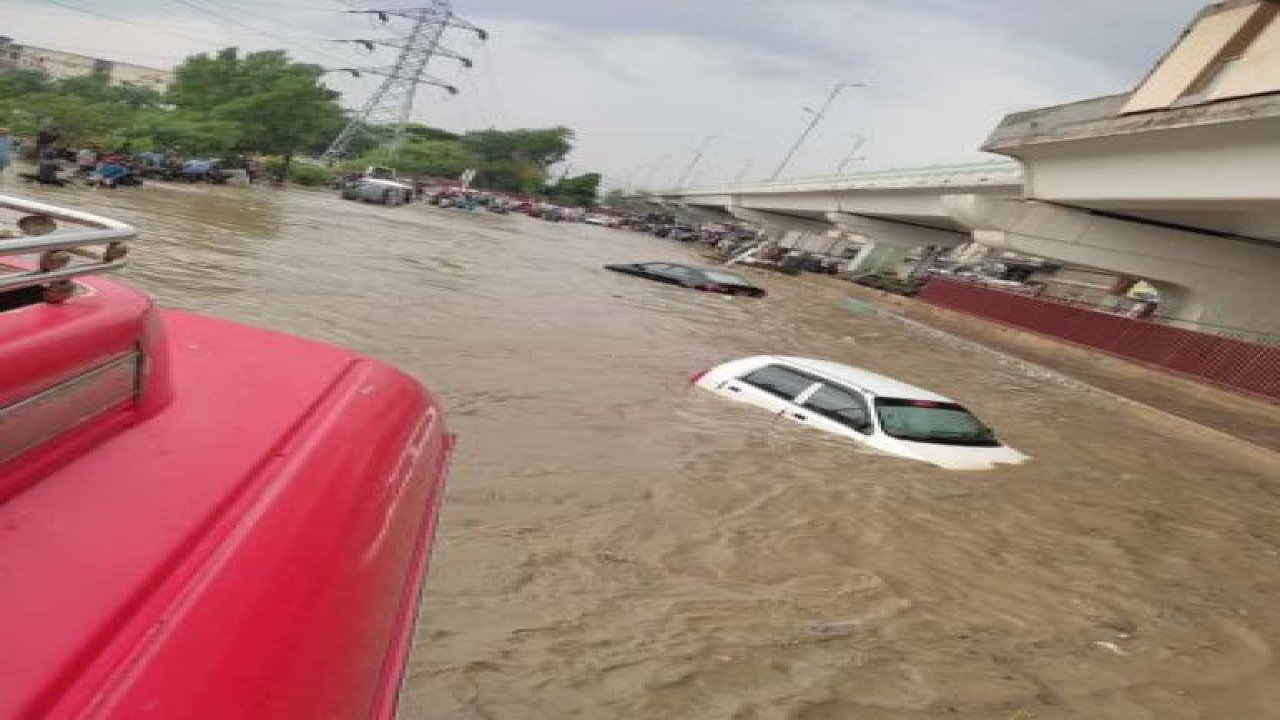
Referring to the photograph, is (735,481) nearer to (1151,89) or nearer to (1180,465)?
(1180,465)

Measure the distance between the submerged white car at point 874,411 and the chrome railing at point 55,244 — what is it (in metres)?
8.30

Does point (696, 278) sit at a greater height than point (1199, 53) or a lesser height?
lesser

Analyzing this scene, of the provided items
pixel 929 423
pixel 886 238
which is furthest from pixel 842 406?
pixel 886 238

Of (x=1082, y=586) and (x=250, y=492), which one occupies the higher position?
(x=250, y=492)

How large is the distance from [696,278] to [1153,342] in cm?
1164

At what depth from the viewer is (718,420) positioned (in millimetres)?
10961

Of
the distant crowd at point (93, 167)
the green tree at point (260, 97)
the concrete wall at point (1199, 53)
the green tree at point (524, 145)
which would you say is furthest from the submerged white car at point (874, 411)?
the green tree at point (524, 145)

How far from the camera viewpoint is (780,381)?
1124 centimetres

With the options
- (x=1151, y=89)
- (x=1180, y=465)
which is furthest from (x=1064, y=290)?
(x=1180, y=465)

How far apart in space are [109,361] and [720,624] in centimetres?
418

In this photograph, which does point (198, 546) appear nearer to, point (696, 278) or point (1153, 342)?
point (1153, 342)

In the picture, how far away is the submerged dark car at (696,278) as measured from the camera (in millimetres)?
29500

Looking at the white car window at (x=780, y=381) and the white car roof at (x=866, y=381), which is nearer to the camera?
the white car roof at (x=866, y=381)

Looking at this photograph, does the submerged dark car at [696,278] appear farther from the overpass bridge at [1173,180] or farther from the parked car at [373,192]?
the parked car at [373,192]
